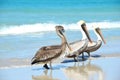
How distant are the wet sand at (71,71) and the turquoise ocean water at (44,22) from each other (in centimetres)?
96

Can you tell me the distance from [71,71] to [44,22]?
894 cm

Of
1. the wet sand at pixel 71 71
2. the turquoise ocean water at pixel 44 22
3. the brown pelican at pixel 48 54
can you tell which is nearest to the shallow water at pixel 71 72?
the wet sand at pixel 71 71

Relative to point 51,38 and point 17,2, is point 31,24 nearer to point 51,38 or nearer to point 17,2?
point 51,38

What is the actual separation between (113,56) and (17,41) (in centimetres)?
275

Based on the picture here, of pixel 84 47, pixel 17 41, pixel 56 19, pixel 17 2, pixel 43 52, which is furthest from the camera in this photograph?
pixel 17 2

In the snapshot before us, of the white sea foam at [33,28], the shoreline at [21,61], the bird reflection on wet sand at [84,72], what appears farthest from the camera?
the white sea foam at [33,28]

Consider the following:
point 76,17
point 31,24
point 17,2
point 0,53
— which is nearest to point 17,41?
point 0,53

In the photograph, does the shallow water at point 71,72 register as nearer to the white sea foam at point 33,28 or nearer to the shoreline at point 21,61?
the shoreline at point 21,61

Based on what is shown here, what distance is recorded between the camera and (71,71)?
8328mm

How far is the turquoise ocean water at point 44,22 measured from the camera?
35.9 feet

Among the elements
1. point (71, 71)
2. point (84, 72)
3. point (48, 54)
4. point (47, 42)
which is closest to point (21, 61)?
point (48, 54)

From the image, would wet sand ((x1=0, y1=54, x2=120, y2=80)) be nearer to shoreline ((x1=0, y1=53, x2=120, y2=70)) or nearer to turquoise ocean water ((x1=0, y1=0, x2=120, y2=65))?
shoreline ((x1=0, y1=53, x2=120, y2=70))

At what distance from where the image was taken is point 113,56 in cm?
975

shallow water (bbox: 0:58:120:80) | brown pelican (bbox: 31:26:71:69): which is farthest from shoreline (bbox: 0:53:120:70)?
brown pelican (bbox: 31:26:71:69)
